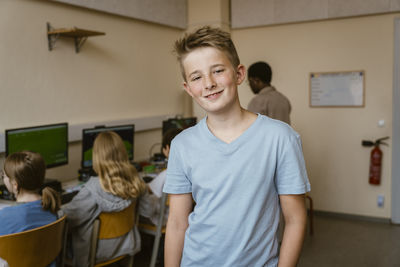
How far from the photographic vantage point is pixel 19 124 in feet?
9.26

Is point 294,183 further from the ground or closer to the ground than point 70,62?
closer to the ground

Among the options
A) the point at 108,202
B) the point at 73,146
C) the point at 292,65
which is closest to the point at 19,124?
the point at 73,146

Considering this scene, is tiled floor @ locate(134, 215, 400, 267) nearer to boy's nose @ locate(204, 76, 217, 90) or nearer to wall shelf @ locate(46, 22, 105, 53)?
wall shelf @ locate(46, 22, 105, 53)

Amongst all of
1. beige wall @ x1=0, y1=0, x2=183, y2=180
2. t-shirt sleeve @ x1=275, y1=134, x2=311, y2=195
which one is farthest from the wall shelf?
t-shirt sleeve @ x1=275, y1=134, x2=311, y2=195

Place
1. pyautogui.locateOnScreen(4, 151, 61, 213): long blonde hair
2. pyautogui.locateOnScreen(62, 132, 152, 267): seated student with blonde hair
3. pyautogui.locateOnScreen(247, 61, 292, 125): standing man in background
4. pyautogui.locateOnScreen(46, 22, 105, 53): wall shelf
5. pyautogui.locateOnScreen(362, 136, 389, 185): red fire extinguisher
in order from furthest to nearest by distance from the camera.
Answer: pyautogui.locateOnScreen(362, 136, 389, 185): red fire extinguisher → pyautogui.locateOnScreen(247, 61, 292, 125): standing man in background → pyautogui.locateOnScreen(46, 22, 105, 53): wall shelf → pyautogui.locateOnScreen(62, 132, 152, 267): seated student with blonde hair → pyautogui.locateOnScreen(4, 151, 61, 213): long blonde hair

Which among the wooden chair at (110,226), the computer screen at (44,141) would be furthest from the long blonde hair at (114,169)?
the computer screen at (44,141)

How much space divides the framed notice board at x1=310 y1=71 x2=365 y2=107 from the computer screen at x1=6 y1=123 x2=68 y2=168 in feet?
9.08

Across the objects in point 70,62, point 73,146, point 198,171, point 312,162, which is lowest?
point 312,162

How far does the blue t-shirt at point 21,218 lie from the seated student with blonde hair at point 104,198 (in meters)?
0.39

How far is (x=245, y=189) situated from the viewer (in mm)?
1005

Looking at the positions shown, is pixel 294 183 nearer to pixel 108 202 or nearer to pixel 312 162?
pixel 108 202

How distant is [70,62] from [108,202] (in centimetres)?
146

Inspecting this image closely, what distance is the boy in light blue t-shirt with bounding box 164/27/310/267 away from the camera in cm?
100

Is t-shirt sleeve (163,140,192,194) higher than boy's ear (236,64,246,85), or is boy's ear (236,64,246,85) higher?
boy's ear (236,64,246,85)
